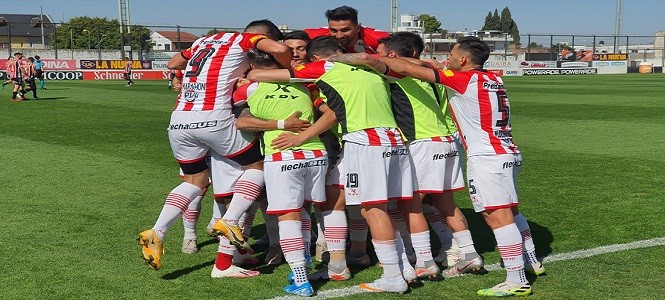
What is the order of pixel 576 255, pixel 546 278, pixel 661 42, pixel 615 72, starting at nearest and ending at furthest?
pixel 546 278
pixel 576 255
pixel 615 72
pixel 661 42

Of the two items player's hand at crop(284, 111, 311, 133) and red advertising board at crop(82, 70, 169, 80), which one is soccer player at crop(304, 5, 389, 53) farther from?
red advertising board at crop(82, 70, 169, 80)

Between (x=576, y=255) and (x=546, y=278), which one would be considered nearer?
(x=546, y=278)

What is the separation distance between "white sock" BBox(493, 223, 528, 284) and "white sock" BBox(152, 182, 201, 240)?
2.46m

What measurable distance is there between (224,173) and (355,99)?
1416mm

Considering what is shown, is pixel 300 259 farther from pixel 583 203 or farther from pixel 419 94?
pixel 583 203

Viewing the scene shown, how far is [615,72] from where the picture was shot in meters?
63.5

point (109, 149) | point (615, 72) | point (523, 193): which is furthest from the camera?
point (615, 72)

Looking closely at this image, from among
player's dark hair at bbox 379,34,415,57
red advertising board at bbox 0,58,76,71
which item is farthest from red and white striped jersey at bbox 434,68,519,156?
red advertising board at bbox 0,58,76,71

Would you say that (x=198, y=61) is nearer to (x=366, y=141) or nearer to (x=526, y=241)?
(x=366, y=141)

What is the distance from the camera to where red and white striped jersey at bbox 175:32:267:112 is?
576 centimetres

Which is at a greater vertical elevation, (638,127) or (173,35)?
(173,35)

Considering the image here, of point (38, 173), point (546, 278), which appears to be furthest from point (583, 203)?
point (38, 173)

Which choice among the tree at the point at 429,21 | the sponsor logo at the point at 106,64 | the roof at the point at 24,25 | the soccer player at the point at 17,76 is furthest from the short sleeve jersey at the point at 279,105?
the tree at the point at 429,21

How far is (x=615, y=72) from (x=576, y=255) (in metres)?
62.0
